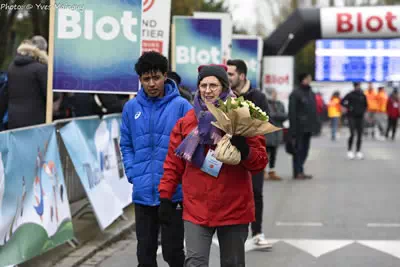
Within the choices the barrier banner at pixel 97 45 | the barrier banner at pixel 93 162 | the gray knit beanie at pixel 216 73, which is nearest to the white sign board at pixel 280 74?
the barrier banner at pixel 93 162

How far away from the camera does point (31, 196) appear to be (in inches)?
308

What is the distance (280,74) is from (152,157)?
67.4 ft

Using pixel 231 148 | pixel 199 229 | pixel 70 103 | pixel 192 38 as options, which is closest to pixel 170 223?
pixel 199 229

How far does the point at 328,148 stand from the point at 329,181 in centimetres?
1038

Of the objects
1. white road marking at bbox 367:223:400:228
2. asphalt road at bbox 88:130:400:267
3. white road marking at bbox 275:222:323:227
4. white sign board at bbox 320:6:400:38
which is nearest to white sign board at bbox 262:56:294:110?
white sign board at bbox 320:6:400:38

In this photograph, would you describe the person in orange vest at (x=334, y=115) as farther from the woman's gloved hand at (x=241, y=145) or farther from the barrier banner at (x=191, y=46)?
the woman's gloved hand at (x=241, y=145)

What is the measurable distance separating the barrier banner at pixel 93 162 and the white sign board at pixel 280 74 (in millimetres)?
15561

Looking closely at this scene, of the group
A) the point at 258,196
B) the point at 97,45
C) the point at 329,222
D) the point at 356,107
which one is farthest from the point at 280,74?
the point at 258,196

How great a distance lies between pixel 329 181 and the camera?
16.1 meters

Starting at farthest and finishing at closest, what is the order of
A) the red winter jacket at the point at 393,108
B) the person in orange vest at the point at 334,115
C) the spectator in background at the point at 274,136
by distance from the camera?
the person in orange vest at the point at 334,115 → the red winter jacket at the point at 393,108 → the spectator in background at the point at 274,136

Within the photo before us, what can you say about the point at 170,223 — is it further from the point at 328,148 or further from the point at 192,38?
the point at 328,148

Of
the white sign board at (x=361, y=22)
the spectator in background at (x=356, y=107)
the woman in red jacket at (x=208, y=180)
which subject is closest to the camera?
the woman in red jacket at (x=208, y=180)

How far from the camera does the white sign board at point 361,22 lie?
23.1m

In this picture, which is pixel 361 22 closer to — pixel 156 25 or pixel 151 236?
pixel 156 25
